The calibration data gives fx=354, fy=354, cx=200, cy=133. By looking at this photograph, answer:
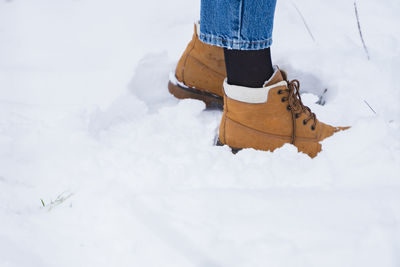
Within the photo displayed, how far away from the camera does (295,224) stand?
79cm

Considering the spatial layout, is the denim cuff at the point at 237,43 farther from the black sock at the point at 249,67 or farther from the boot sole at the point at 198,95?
the boot sole at the point at 198,95

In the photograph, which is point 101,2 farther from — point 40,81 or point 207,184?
point 207,184

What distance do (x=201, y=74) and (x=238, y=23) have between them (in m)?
0.58

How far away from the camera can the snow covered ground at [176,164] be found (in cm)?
76

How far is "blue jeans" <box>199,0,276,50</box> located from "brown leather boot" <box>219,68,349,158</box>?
0.19 m

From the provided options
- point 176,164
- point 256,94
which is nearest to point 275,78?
point 256,94

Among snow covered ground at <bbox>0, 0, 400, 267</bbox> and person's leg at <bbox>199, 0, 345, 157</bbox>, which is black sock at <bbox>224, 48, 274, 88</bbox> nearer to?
person's leg at <bbox>199, 0, 345, 157</bbox>

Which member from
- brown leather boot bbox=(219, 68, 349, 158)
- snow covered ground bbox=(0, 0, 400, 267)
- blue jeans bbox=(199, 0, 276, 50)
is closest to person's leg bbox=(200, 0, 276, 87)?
blue jeans bbox=(199, 0, 276, 50)

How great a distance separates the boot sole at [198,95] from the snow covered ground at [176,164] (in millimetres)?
54

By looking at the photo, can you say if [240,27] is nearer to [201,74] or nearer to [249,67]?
[249,67]

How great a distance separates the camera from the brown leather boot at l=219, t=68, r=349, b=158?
1169 mm

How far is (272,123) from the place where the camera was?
3.91ft

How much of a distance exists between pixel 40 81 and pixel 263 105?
1047 mm

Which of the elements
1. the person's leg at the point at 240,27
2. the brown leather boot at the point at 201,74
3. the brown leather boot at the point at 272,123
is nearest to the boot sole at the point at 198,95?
the brown leather boot at the point at 201,74
